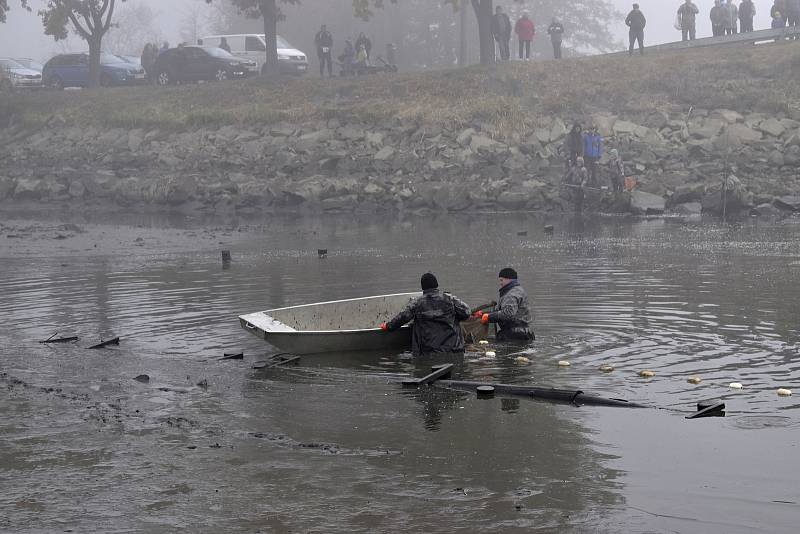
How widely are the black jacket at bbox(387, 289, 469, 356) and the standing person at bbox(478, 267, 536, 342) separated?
1.95 ft

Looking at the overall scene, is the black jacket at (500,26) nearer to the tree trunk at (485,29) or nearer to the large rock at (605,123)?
the tree trunk at (485,29)

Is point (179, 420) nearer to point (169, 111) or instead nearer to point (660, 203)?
point (660, 203)

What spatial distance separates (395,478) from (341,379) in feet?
14.0

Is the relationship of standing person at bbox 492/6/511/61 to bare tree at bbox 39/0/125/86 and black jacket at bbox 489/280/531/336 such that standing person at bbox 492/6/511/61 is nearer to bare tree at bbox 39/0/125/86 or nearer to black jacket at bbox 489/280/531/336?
bare tree at bbox 39/0/125/86

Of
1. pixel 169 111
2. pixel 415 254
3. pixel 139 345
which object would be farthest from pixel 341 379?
pixel 169 111

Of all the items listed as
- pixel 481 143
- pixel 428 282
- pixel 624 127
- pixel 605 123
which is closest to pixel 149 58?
pixel 481 143

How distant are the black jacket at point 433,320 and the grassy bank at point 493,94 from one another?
28.5 meters

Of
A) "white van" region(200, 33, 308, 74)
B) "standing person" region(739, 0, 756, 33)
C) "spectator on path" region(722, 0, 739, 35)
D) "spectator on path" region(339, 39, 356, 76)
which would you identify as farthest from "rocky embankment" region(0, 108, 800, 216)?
"spectator on path" region(722, 0, 739, 35)

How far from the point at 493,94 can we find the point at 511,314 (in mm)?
30603

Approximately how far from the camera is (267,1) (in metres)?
50.3

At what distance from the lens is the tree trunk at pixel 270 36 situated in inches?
1975

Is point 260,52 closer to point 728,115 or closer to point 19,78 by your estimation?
point 19,78

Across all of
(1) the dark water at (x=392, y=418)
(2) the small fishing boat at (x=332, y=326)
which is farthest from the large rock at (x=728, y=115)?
(2) the small fishing boat at (x=332, y=326)

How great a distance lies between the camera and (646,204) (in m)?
37.5
